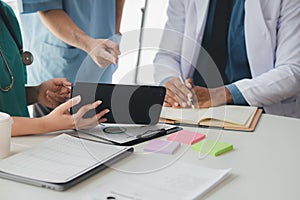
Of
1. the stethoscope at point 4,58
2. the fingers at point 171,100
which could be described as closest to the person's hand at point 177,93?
the fingers at point 171,100

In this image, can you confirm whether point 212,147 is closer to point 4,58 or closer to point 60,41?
point 4,58

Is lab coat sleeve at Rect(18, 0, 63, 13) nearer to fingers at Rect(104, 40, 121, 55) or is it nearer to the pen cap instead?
fingers at Rect(104, 40, 121, 55)

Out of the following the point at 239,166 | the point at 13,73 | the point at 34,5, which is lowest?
the point at 239,166

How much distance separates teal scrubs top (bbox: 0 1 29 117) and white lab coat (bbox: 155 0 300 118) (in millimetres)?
524

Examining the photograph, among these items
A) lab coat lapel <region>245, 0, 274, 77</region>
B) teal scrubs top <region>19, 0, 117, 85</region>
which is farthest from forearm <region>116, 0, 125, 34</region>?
lab coat lapel <region>245, 0, 274, 77</region>

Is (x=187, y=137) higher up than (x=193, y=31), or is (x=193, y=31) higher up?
(x=193, y=31)

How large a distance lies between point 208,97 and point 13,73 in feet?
1.91

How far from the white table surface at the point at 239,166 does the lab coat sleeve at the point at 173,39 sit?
0.56 m

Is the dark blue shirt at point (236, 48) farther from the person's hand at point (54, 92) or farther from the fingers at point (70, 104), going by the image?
the fingers at point (70, 104)

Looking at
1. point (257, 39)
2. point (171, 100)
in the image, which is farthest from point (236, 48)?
point (171, 100)

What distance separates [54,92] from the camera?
4.41 ft

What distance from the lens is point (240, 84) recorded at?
1716 mm

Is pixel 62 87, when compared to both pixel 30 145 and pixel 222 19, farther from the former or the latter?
pixel 222 19

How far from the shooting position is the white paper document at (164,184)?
0.80 meters
